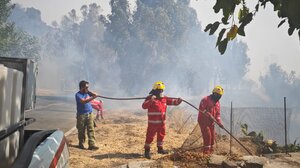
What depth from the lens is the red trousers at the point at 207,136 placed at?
7637 mm

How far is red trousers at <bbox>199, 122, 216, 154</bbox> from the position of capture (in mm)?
7637

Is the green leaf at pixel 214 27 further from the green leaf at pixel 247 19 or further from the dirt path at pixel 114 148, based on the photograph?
the dirt path at pixel 114 148

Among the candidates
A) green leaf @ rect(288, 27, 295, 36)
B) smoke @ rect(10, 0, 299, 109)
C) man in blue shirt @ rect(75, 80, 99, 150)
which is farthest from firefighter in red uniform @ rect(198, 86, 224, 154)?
smoke @ rect(10, 0, 299, 109)

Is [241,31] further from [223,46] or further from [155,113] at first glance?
[155,113]

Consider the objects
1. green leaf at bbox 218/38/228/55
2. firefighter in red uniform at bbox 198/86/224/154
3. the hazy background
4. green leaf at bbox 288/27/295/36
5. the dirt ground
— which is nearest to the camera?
green leaf at bbox 288/27/295/36

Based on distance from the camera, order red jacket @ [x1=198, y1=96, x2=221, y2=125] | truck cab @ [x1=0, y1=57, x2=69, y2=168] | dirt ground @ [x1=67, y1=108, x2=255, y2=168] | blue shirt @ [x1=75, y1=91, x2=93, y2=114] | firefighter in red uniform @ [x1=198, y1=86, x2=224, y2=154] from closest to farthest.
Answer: truck cab @ [x1=0, y1=57, x2=69, y2=168] → dirt ground @ [x1=67, y1=108, x2=255, y2=168] → firefighter in red uniform @ [x1=198, y1=86, x2=224, y2=154] → red jacket @ [x1=198, y1=96, x2=221, y2=125] → blue shirt @ [x1=75, y1=91, x2=93, y2=114]

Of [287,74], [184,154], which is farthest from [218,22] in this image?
[287,74]

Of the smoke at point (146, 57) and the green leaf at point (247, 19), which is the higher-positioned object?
the smoke at point (146, 57)

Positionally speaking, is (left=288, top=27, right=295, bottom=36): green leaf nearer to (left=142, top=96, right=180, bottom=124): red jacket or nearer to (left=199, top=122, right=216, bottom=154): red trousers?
(left=199, top=122, right=216, bottom=154): red trousers

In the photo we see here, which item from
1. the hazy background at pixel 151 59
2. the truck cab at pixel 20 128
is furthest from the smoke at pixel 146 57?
the truck cab at pixel 20 128

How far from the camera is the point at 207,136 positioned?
787 cm

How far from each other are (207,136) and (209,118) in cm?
48

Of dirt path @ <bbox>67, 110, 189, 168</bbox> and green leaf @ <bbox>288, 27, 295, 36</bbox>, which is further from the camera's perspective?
dirt path @ <bbox>67, 110, 189, 168</bbox>

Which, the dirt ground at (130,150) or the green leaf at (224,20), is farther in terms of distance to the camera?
the dirt ground at (130,150)
